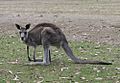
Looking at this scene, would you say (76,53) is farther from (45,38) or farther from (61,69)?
(61,69)

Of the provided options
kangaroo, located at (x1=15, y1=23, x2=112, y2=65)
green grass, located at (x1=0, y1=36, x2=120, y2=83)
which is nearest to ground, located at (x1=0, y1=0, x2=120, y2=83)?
green grass, located at (x1=0, y1=36, x2=120, y2=83)

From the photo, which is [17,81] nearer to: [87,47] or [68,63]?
[68,63]

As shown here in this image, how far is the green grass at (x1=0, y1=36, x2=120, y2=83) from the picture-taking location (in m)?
7.38

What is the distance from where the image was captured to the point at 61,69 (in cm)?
821

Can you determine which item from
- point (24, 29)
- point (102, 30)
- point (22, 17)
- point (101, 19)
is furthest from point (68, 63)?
point (22, 17)

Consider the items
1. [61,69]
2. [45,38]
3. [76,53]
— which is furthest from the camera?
[76,53]

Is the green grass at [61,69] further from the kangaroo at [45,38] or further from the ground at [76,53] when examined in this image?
the kangaroo at [45,38]

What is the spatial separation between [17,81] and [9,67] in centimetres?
122

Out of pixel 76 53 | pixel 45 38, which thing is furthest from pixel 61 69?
pixel 76 53

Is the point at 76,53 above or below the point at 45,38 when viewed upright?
below

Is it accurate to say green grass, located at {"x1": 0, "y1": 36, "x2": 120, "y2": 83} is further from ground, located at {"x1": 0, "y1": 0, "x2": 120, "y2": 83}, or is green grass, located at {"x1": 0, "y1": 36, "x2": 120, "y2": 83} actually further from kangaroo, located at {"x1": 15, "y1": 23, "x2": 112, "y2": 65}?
kangaroo, located at {"x1": 15, "y1": 23, "x2": 112, "y2": 65}

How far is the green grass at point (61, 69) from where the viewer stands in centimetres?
738

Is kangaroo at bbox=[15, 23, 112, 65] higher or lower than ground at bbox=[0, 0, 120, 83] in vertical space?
higher

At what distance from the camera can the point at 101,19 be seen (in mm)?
18531
